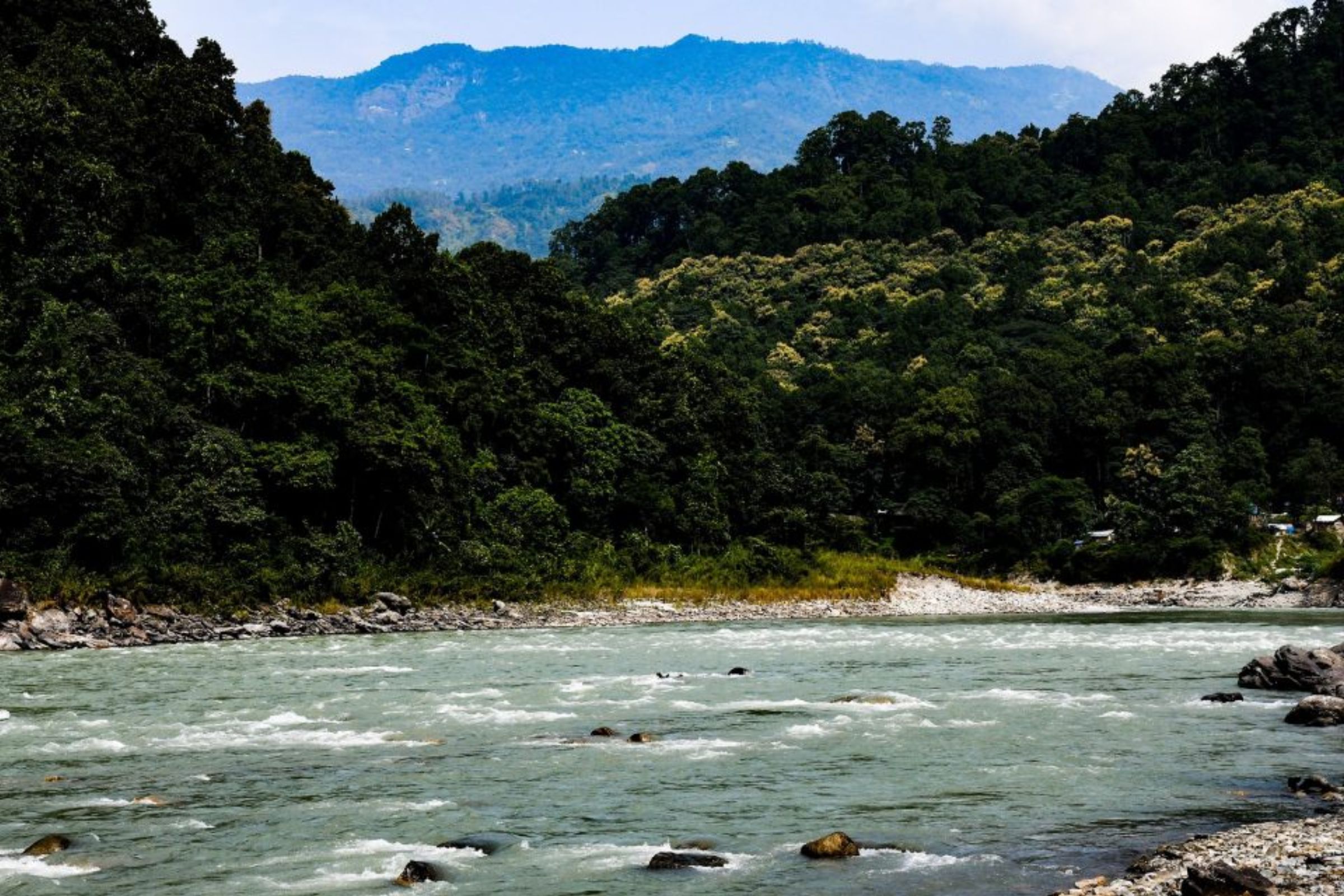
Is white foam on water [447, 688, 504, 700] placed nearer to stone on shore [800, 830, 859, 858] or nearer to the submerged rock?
the submerged rock

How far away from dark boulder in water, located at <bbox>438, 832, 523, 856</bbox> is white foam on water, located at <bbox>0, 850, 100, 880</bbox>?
3.53 meters

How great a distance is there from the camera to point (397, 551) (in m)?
55.8

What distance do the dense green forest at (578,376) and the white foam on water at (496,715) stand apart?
71.5 ft

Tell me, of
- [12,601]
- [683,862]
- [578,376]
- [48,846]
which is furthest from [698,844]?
[578,376]

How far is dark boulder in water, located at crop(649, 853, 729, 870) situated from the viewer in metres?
12.6

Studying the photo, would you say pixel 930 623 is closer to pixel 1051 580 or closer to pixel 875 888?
pixel 1051 580

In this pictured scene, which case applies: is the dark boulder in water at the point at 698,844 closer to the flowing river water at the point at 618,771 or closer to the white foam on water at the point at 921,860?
the flowing river water at the point at 618,771

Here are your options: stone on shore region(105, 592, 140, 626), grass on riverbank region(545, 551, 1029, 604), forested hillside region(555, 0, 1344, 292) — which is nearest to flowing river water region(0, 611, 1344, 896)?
stone on shore region(105, 592, 140, 626)

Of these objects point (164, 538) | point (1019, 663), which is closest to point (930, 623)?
point (1019, 663)

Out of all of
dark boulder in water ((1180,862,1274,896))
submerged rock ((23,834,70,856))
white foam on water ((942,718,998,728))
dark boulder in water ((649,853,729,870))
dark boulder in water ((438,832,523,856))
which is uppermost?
dark boulder in water ((1180,862,1274,896))

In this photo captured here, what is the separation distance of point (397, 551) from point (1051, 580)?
42.5 metres

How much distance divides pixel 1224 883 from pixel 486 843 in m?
7.30

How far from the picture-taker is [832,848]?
12.8 m

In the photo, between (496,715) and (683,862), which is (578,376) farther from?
(683,862)
